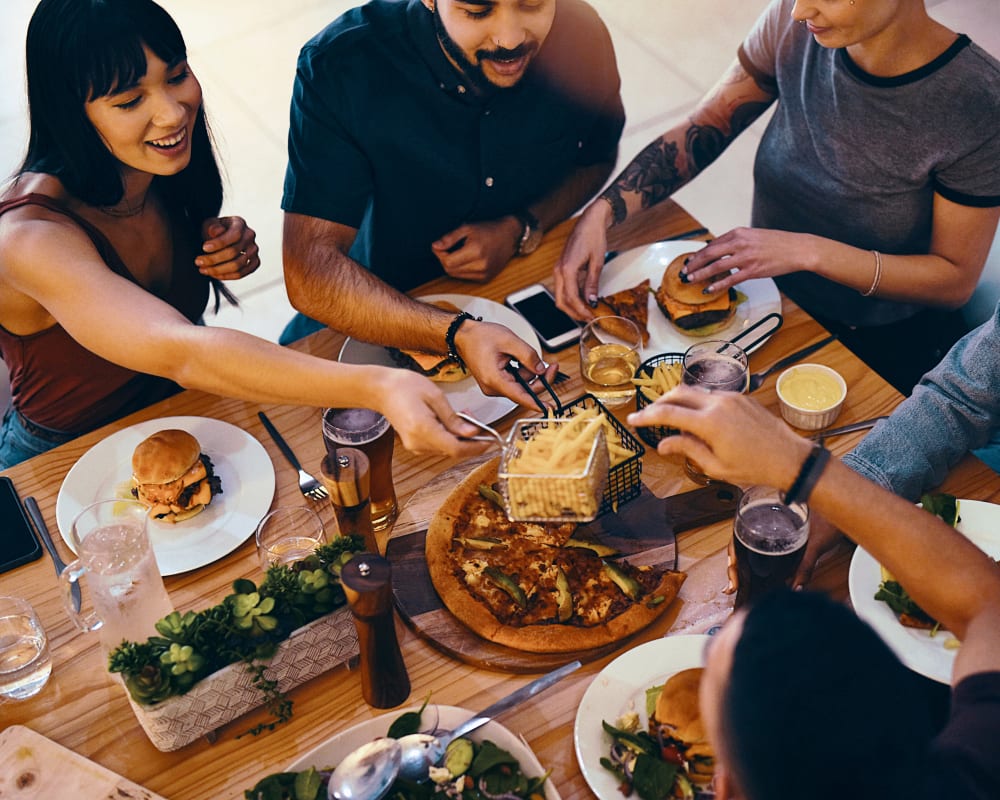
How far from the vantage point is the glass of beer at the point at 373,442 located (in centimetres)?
190

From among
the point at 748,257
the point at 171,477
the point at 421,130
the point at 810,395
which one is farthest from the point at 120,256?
the point at 810,395

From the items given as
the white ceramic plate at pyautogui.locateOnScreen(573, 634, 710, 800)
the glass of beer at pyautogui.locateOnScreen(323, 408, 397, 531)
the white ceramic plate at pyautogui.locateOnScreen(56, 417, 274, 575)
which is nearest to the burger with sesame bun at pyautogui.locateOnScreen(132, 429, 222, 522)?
the white ceramic plate at pyautogui.locateOnScreen(56, 417, 274, 575)

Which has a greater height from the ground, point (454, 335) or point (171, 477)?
point (454, 335)

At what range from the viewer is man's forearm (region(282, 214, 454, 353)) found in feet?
7.45

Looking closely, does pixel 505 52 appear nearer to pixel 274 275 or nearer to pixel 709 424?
pixel 709 424

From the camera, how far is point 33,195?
2074mm

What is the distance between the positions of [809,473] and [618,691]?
1.52ft

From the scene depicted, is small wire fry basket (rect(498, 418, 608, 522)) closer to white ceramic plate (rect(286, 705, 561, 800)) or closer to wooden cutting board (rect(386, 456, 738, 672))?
wooden cutting board (rect(386, 456, 738, 672))

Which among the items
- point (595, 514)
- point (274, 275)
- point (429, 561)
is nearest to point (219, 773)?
point (429, 561)

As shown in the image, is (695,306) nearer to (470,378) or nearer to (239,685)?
(470,378)

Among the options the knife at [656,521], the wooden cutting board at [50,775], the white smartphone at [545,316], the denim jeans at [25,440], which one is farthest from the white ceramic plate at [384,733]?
the denim jeans at [25,440]

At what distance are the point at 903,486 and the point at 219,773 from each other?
1.31m

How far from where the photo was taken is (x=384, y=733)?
1.56 m

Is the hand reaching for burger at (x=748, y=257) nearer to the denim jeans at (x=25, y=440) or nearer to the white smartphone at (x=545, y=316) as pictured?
the white smartphone at (x=545, y=316)
